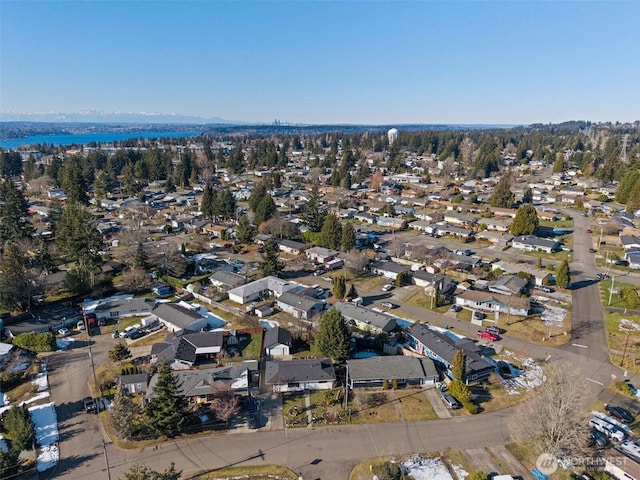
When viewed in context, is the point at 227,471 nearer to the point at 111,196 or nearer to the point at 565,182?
the point at 111,196

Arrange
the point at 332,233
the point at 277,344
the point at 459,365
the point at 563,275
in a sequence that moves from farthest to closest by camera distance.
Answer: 1. the point at 332,233
2. the point at 563,275
3. the point at 277,344
4. the point at 459,365

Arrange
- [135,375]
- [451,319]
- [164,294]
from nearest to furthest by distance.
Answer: [135,375], [451,319], [164,294]

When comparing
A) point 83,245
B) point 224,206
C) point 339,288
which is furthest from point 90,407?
point 224,206

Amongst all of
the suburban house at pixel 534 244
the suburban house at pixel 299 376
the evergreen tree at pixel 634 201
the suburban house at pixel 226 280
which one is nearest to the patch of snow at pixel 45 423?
the suburban house at pixel 299 376

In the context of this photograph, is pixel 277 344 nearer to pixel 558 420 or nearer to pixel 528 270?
pixel 558 420

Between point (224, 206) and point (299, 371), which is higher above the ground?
point (224, 206)

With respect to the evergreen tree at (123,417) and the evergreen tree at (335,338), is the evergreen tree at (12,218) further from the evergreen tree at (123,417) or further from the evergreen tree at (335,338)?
the evergreen tree at (335,338)

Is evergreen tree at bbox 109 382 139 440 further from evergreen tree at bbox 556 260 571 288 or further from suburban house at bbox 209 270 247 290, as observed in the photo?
evergreen tree at bbox 556 260 571 288

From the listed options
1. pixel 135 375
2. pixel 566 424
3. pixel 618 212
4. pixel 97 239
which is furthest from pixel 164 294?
pixel 618 212
